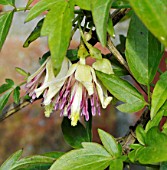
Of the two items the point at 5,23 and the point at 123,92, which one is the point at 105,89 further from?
the point at 5,23

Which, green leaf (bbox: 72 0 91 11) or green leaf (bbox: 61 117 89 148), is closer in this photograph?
green leaf (bbox: 72 0 91 11)

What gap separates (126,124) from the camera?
136cm

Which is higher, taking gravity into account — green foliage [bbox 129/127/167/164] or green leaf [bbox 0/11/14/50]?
green leaf [bbox 0/11/14/50]

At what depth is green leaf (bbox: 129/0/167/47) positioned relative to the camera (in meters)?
0.32

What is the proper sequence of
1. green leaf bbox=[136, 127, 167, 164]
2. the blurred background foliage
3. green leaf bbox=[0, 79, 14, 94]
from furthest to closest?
the blurred background foliage
green leaf bbox=[0, 79, 14, 94]
green leaf bbox=[136, 127, 167, 164]

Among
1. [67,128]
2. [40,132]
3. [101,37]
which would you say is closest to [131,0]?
[101,37]

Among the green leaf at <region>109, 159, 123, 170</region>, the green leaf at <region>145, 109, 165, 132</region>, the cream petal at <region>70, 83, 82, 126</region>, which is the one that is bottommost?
the green leaf at <region>109, 159, 123, 170</region>

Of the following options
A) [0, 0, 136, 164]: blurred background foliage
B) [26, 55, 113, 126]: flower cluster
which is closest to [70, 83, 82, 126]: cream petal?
[26, 55, 113, 126]: flower cluster

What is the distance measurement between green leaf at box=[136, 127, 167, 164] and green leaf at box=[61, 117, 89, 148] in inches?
6.0

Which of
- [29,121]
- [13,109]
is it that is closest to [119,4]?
[13,109]

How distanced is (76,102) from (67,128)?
0.15 m

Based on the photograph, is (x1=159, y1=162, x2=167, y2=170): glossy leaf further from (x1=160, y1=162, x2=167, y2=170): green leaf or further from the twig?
the twig

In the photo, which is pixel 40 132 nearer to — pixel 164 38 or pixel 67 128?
pixel 67 128

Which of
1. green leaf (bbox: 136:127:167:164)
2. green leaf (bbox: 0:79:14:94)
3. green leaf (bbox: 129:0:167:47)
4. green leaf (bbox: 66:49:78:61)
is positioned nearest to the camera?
green leaf (bbox: 129:0:167:47)
